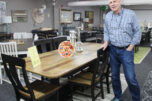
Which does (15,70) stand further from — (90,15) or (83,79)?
(90,15)

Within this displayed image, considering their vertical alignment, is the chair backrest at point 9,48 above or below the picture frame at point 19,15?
below

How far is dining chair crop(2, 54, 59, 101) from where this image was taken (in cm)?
164

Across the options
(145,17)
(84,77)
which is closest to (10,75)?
(84,77)

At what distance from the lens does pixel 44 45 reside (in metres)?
2.89

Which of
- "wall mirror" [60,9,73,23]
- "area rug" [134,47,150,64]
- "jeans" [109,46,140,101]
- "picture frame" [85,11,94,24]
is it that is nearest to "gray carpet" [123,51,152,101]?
"area rug" [134,47,150,64]

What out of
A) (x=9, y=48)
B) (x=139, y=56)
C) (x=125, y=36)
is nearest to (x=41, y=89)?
(x=125, y=36)

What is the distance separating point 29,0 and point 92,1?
3374mm

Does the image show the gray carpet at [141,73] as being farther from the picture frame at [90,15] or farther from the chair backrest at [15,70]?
the picture frame at [90,15]

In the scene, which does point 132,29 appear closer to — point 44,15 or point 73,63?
point 73,63

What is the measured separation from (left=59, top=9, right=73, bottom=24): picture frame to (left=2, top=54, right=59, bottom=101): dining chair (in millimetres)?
6427

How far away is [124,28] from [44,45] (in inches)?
57.8

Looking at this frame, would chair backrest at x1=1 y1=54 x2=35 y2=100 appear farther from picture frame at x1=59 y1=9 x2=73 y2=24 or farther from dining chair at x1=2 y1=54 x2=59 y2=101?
picture frame at x1=59 y1=9 x2=73 y2=24

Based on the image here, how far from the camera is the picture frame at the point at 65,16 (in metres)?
8.13

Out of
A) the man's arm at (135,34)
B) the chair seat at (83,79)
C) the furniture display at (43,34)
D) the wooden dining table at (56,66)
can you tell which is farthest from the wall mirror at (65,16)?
the man's arm at (135,34)
